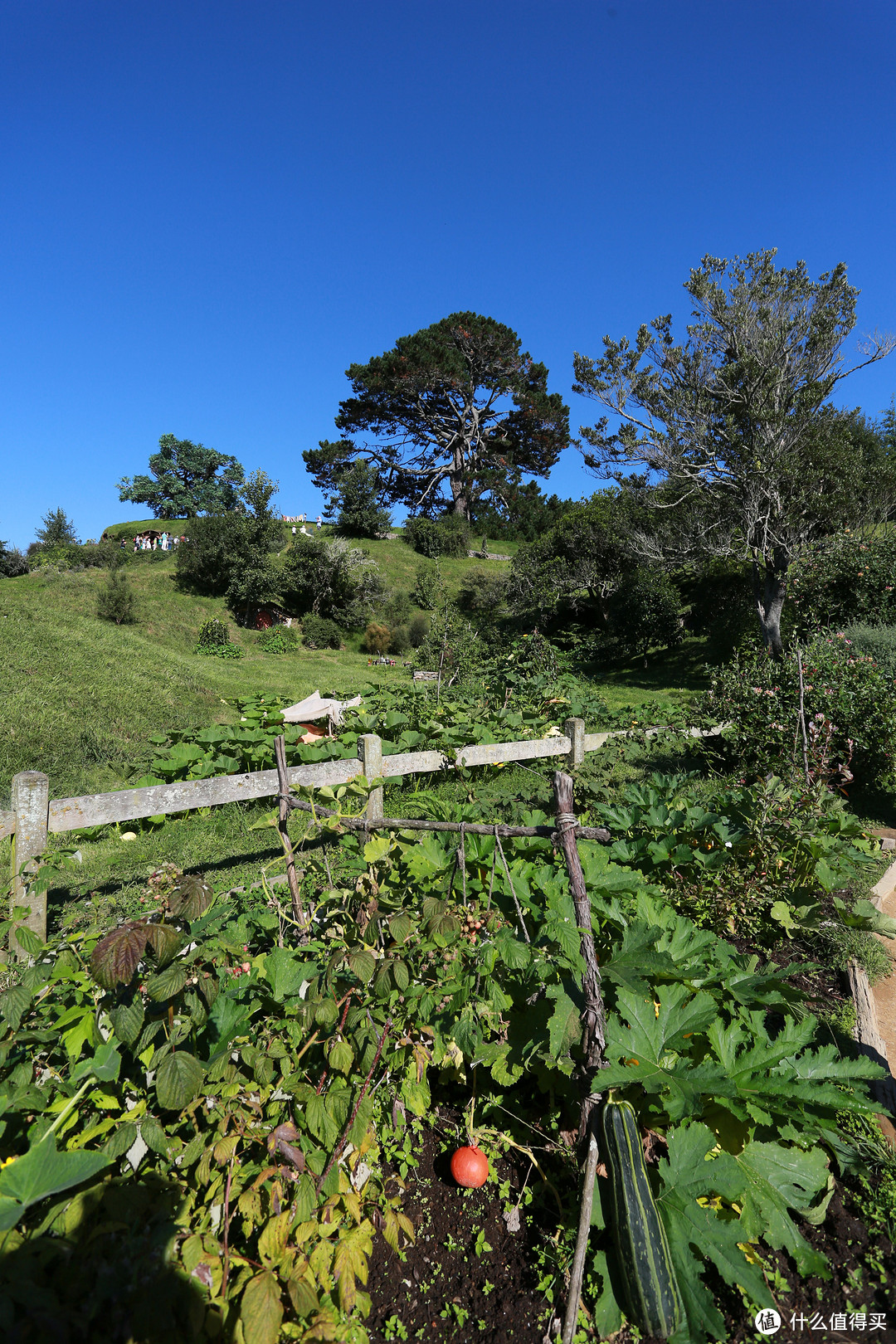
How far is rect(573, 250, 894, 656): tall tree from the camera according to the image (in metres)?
12.8

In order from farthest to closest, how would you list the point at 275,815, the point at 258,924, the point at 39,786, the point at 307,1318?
the point at 39,786
the point at 275,815
the point at 258,924
the point at 307,1318

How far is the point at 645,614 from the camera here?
1927 cm

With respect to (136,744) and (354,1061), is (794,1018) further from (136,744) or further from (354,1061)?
(136,744)

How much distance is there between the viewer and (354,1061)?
1924 mm

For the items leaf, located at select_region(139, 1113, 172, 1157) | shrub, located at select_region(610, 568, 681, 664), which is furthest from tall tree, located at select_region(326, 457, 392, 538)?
leaf, located at select_region(139, 1113, 172, 1157)

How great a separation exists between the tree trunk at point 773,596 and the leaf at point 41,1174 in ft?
46.2

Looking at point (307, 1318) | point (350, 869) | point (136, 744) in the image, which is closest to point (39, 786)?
point (350, 869)

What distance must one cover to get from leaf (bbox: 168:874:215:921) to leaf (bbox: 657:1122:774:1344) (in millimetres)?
1415

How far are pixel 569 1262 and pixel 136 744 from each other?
7.99 m

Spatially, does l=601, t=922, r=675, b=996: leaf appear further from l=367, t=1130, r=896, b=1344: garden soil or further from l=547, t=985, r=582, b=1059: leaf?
l=367, t=1130, r=896, b=1344: garden soil

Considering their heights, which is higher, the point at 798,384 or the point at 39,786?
the point at 798,384

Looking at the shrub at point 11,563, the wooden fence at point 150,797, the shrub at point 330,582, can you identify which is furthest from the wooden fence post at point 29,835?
the shrub at point 11,563

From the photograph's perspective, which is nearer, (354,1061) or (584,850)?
(354,1061)

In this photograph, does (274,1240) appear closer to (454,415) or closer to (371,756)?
(371,756)
